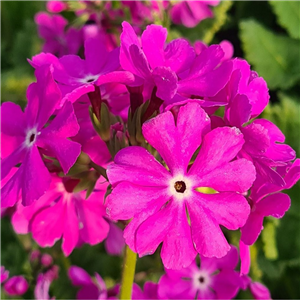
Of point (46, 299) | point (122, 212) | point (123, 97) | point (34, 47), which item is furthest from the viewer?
point (34, 47)

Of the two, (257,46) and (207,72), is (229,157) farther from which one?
(257,46)

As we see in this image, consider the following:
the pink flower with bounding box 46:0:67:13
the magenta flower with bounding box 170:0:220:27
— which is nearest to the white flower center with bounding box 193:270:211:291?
the magenta flower with bounding box 170:0:220:27

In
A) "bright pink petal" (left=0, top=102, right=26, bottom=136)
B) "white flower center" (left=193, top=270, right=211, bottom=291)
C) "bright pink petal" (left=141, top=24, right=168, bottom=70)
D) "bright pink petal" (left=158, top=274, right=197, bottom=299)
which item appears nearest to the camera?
"bright pink petal" (left=141, top=24, right=168, bottom=70)

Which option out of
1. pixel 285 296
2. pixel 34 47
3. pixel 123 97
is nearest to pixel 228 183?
pixel 123 97

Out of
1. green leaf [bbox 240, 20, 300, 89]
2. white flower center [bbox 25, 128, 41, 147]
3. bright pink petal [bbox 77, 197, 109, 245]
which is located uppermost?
white flower center [bbox 25, 128, 41, 147]

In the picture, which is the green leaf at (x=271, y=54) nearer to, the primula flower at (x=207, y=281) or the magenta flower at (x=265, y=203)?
the primula flower at (x=207, y=281)

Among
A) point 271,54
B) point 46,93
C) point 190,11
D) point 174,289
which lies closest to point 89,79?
point 46,93

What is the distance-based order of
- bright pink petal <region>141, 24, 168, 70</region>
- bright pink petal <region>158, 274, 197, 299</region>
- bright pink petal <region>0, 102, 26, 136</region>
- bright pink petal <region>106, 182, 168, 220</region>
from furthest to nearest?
1. bright pink petal <region>158, 274, 197, 299</region>
2. bright pink petal <region>0, 102, 26, 136</region>
3. bright pink petal <region>141, 24, 168, 70</region>
4. bright pink petal <region>106, 182, 168, 220</region>

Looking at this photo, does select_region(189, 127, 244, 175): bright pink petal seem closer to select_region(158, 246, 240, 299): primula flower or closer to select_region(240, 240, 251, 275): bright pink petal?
select_region(240, 240, 251, 275): bright pink petal
